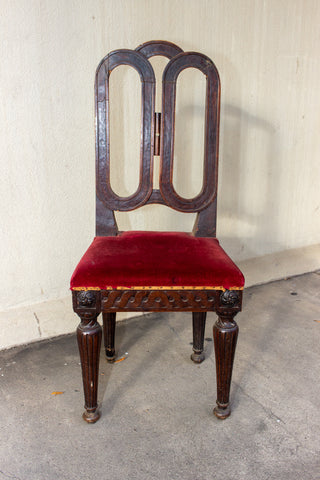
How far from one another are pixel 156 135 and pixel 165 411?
98 cm

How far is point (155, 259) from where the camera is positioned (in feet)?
4.11

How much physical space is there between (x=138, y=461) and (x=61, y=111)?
1412mm

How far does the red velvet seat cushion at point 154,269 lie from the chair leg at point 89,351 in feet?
0.44

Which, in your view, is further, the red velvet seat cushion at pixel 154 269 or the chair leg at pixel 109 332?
the chair leg at pixel 109 332

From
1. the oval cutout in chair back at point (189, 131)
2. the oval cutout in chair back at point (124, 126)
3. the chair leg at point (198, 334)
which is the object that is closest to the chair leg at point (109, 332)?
the chair leg at point (198, 334)

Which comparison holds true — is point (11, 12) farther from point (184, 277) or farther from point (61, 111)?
point (184, 277)

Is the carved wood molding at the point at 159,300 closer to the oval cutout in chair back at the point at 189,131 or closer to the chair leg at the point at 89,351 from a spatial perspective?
the chair leg at the point at 89,351

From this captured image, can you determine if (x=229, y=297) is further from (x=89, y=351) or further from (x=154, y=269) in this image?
(x=89, y=351)

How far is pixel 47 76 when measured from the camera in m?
1.76

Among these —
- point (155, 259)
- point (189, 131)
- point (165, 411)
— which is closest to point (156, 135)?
point (155, 259)

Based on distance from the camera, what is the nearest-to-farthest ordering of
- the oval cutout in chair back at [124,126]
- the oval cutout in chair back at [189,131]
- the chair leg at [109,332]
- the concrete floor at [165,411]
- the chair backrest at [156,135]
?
the concrete floor at [165,411] → the chair backrest at [156,135] → the chair leg at [109,332] → the oval cutout in chair back at [124,126] → the oval cutout in chair back at [189,131]

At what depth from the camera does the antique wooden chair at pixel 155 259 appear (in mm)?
1197

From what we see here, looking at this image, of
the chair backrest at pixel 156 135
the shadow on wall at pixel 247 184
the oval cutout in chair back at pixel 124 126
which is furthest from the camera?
the shadow on wall at pixel 247 184

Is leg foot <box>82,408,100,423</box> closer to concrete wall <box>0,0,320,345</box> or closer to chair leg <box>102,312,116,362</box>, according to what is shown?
chair leg <box>102,312,116,362</box>
